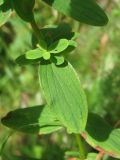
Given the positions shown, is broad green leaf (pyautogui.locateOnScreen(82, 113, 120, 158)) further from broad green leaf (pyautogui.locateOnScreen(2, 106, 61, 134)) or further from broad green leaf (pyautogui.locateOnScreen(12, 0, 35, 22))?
broad green leaf (pyautogui.locateOnScreen(12, 0, 35, 22))

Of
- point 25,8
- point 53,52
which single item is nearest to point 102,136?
point 53,52

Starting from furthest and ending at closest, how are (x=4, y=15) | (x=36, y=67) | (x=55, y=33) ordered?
(x=36, y=67), (x=55, y=33), (x=4, y=15)

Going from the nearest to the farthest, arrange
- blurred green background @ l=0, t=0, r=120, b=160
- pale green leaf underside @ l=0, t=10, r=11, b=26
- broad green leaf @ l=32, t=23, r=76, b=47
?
pale green leaf underside @ l=0, t=10, r=11, b=26 → broad green leaf @ l=32, t=23, r=76, b=47 → blurred green background @ l=0, t=0, r=120, b=160

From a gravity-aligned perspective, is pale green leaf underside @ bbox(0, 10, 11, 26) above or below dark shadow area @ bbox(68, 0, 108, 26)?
above

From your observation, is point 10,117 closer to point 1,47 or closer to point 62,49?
point 62,49

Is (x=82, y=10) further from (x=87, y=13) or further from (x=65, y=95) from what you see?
(x=65, y=95)

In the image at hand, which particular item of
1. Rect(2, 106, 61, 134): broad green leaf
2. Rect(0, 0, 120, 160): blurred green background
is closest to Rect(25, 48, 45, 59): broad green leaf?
Rect(2, 106, 61, 134): broad green leaf
